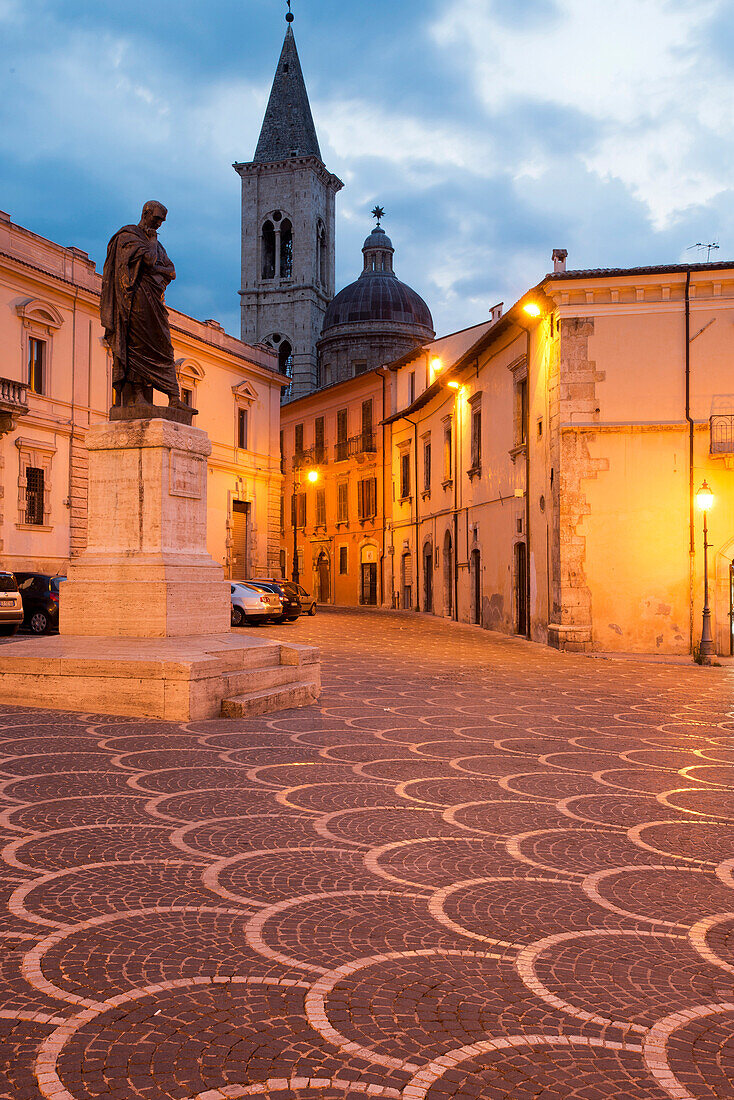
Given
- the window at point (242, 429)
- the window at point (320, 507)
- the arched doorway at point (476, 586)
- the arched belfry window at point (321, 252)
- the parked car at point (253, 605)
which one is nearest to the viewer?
the parked car at point (253, 605)

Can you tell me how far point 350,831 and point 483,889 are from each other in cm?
95

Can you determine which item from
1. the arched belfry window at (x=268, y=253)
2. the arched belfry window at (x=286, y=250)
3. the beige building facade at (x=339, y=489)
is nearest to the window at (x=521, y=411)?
the beige building facade at (x=339, y=489)

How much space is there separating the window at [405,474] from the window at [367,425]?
136 inches

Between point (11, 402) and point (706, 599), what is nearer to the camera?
point (706, 599)

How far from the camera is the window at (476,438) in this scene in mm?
25688

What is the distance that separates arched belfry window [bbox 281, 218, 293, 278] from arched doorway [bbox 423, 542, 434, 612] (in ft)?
125

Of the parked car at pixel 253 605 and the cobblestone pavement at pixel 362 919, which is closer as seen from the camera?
the cobblestone pavement at pixel 362 919

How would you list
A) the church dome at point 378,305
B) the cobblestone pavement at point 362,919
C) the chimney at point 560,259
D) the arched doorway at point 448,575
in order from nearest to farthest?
the cobblestone pavement at point 362,919, the chimney at point 560,259, the arched doorway at point 448,575, the church dome at point 378,305

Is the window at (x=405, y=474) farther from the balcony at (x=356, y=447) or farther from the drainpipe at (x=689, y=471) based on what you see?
the drainpipe at (x=689, y=471)

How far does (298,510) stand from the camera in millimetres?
48188

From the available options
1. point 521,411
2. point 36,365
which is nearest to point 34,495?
point 36,365

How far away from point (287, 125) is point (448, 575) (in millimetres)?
49010

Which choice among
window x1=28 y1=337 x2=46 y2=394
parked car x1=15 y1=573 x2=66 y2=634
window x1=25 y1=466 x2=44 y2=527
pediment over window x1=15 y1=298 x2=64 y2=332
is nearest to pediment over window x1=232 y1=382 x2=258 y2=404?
pediment over window x1=15 y1=298 x2=64 y2=332

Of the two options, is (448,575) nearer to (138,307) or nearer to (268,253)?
(138,307)
